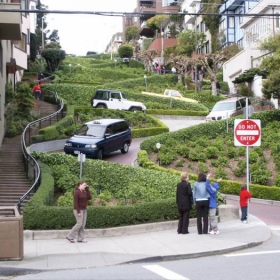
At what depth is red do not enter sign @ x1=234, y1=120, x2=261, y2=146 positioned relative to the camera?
17.5m

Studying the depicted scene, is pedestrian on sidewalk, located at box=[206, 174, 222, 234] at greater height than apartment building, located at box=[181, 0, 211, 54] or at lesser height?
lesser

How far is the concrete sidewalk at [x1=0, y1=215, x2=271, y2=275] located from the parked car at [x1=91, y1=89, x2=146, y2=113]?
83.0ft

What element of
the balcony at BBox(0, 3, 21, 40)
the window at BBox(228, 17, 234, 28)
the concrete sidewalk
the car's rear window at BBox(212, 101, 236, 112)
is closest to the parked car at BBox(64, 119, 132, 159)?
the balcony at BBox(0, 3, 21, 40)

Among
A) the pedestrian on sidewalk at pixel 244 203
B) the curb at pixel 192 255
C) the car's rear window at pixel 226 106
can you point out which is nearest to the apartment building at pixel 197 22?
the car's rear window at pixel 226 106

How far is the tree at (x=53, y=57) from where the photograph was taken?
233ft

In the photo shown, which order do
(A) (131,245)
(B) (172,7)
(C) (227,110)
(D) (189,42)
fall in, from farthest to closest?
(B) (172,7), (D) (189,42), (C) (227,110), (A) (131,245)

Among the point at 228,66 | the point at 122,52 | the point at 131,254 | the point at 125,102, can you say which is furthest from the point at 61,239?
the point at 122,52

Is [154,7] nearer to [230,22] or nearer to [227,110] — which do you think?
[230,22]

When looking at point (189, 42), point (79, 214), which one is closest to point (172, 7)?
point (189, 42)

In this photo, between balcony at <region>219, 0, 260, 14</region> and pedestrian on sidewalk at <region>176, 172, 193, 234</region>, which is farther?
balcony at <region>219, 0, 260, 14</region>

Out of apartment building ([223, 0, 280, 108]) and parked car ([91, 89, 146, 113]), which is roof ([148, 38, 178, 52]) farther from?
parked car ([91, 89, 146, 113])

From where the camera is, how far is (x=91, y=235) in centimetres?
1567

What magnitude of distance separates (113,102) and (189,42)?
133ft

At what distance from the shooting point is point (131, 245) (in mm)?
14461
